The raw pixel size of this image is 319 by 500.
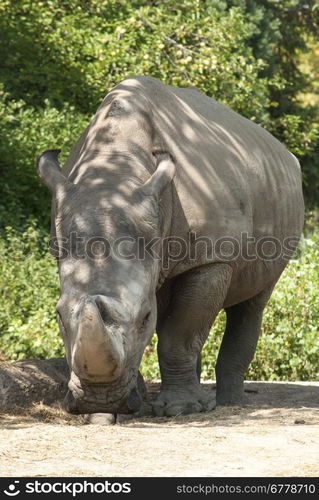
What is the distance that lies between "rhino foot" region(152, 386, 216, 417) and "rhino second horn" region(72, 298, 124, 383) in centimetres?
171

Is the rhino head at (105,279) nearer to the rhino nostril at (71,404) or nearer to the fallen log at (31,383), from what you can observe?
the rhino nostril at (71,404)

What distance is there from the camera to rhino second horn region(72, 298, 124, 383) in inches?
213

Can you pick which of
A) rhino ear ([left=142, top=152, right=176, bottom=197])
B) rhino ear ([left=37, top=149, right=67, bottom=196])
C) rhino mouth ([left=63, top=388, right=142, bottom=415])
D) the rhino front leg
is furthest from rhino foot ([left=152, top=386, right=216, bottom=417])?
rhino ear ([left=37, top=149, right=67, bottom=196])

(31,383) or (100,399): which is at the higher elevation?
(100,399)

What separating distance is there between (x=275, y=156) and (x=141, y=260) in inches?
125

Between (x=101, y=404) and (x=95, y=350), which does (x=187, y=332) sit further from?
(x=95, y=350)

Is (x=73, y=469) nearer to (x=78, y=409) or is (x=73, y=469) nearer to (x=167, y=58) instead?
(x=78, y=409)

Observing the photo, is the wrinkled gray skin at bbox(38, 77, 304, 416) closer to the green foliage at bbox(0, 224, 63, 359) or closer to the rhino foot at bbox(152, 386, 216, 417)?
the rhino foot at bbox(152, 386, 216, 417)

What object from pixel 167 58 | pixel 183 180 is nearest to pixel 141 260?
pixel 183 180

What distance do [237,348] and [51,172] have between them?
121 inches

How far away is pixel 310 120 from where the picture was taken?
20.0 meters

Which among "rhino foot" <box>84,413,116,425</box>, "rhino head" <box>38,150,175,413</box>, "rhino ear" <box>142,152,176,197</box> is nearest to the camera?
"rhino head" <box>38,150,175,413</box>

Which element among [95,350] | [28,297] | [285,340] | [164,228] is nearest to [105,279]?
[95,350]

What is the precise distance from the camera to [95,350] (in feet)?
18.1
